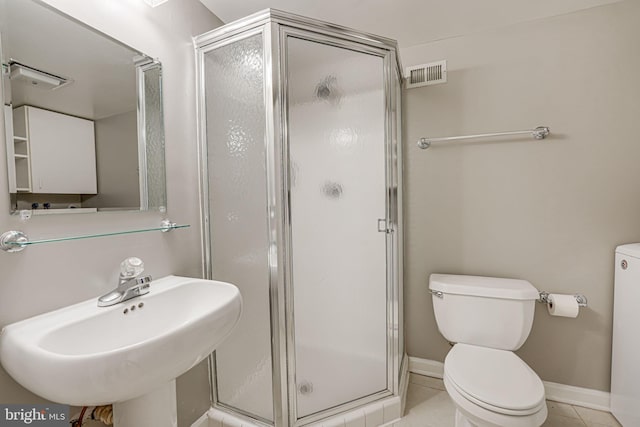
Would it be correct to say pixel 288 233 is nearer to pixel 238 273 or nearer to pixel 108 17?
pixel 238 273

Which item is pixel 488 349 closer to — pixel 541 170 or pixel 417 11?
pixel 541 170

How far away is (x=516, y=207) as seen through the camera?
1.70 metres

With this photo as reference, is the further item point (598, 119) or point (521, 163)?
point (521, 163)

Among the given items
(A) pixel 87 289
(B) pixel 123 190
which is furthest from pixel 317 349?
(B) pixel 123 190

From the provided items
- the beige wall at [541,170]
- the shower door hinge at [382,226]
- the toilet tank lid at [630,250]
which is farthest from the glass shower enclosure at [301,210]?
the toilet tank lid at [630,250]

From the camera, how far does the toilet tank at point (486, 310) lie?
1484 millimetres

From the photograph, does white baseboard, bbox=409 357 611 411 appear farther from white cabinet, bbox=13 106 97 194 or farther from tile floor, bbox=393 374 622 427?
white cabinet, bbox=13 106 97 194

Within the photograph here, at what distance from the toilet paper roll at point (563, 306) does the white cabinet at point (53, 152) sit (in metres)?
2.24

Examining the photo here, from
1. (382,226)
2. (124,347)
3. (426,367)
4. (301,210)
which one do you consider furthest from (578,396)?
(124,347)

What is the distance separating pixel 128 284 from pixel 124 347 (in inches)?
17.4

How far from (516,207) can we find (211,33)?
1938mm

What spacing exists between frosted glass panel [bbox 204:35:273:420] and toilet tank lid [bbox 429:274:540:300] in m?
1.03

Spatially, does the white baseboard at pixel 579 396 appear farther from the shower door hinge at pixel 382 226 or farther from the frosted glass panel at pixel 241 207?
the frosted glass panel at pixel 241 207

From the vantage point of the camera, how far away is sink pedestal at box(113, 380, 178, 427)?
899mm
